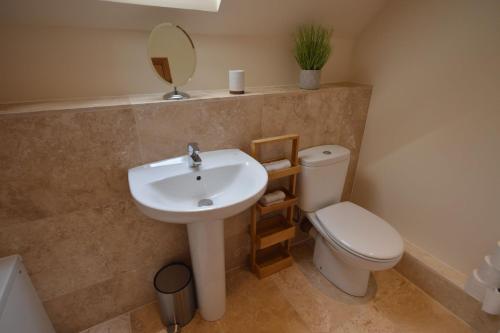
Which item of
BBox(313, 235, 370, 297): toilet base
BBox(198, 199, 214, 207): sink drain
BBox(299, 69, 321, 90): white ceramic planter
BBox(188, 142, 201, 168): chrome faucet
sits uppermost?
BBox(299, 69, 321, 90): white ceramic planter

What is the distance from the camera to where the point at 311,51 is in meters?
1.32

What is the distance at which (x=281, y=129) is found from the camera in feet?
4.37

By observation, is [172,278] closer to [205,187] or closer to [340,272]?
[205,187]

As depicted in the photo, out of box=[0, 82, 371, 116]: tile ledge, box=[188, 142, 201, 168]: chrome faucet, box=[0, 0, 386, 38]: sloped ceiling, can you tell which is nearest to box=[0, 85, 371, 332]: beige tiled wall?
box=[0, 82, 371, 116]: tile ledge

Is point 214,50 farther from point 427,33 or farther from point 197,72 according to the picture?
point 427,33

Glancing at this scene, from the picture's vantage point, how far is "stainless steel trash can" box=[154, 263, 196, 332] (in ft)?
3.81

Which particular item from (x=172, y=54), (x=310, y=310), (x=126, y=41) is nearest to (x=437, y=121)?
(x=310, y=310)

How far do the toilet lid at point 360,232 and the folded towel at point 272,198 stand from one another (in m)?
0.26

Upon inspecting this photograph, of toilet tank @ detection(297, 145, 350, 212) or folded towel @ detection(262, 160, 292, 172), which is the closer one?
folded towel @ detection(262, 160, 292, 172)

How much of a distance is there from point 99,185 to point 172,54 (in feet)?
2.05

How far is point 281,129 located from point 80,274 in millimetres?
1177

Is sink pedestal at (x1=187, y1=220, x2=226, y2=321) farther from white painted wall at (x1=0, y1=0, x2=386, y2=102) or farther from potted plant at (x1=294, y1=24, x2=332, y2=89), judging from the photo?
potted plant at (x1=294, y1=24, x2=332, y2=89)

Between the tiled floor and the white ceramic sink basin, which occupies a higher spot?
the white ceramic sink basin

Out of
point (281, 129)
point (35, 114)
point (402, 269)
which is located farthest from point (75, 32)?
point (402, 269)
